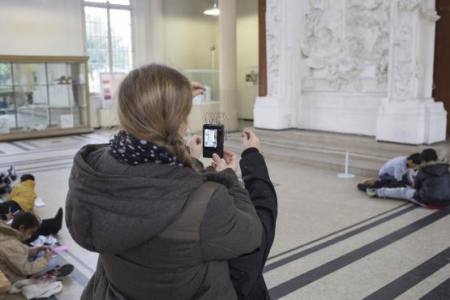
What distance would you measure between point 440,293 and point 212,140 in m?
2.32

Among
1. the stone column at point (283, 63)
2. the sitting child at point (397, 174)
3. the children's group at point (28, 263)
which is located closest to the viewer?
the children's group at point (28, 263)

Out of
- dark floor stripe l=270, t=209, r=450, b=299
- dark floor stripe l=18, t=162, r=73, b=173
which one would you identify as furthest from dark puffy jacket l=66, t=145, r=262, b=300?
dark floor stripe l=18, t=162, r=73, b=173

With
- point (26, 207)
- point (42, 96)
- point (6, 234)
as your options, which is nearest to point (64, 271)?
point (6, 234)

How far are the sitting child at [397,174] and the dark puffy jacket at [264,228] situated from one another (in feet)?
15.3

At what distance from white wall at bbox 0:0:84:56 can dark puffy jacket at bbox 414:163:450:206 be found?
37.9 feet

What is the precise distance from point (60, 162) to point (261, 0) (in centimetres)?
615

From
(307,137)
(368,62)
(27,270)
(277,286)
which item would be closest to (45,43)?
(307,137)

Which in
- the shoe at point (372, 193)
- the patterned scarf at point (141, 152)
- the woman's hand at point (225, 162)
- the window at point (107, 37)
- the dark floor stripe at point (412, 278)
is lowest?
the dark floor stripe at point (412, 278)

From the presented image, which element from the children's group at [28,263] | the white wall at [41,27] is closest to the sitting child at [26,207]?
the children's group at [28,263]

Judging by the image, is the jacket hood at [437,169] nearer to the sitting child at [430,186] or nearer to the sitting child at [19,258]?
the sitting child at [430,186]

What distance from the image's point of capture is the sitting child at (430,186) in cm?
505

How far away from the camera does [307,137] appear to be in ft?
29.3

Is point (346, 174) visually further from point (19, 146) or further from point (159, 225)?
point (19, 146)

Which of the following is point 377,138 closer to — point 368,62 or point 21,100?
point 368,62
